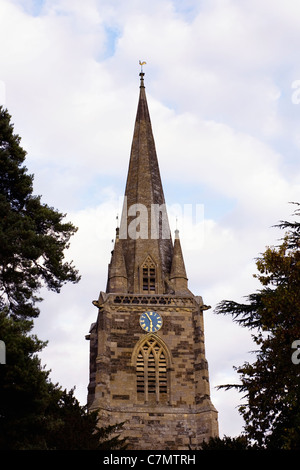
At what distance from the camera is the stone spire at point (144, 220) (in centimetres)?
4594

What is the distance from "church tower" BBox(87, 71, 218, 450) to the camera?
40094 millimetres

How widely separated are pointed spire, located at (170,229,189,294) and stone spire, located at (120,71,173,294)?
61cm

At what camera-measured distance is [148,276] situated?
45656 mm

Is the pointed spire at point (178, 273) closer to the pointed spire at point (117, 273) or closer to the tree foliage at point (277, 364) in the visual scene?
the pointed spire at point (117, 273)

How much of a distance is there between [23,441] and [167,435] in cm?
2089

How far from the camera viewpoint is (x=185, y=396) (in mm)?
41344

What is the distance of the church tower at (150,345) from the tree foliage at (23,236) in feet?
52.3

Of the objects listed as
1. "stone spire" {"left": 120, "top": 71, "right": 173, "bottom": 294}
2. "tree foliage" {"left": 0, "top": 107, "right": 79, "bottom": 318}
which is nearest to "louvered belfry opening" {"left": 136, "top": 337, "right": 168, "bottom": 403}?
"stone spire" {"left": 120, "top": 71, "right": 173, "bottom": 294}

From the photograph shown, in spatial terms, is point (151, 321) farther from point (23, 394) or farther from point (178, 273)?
point (23, 394)

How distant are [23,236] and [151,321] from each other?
2120cm

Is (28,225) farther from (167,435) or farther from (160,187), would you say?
(160,187)

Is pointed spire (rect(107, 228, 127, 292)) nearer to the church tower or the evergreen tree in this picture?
the church tower

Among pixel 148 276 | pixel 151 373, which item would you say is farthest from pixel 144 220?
pixel 151 373

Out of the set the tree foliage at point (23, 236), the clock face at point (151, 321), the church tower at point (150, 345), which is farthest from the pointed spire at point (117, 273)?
the tree foliage at point (23, 236)
